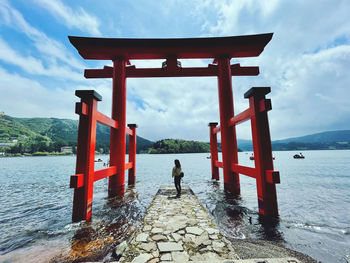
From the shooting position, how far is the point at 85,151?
4.57 meters

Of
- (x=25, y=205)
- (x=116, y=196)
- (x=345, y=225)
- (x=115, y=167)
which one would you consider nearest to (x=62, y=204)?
(x=25, y=205)

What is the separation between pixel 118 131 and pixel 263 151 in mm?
6149

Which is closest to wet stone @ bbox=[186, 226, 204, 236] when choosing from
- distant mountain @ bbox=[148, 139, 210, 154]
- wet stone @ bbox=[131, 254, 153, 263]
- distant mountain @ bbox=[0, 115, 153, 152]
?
wet stone @ bbox=[131, 254, 153, 263]

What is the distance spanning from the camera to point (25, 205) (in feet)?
23.7

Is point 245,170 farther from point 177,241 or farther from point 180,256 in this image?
point 180,256

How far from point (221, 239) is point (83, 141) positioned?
443 centimetres

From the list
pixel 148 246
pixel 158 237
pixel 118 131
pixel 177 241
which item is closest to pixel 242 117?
pixel 177 241

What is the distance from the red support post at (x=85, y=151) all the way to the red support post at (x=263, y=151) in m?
5.05

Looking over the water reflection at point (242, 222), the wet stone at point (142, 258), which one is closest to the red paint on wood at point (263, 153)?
the water reflection at point (242, 222)

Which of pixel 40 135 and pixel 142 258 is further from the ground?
pixel 40 135

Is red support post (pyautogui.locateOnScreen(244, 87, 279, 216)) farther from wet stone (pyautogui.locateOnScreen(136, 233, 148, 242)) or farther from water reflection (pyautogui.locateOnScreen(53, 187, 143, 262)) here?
water reflection (pyautogui.locateOnScreen(53, 187, 143, 262))

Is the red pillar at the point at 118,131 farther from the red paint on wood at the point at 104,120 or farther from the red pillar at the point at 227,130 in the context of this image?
the red pillar at the point at 227,130

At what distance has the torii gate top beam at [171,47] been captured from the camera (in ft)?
23.6

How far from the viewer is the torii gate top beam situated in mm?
Answer: 7180
